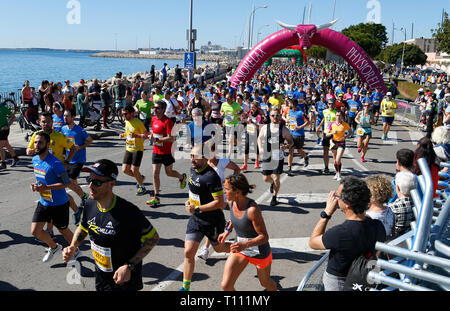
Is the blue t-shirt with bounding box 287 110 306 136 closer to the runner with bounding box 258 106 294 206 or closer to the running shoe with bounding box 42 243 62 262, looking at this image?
the runner with bounding box 258 106 294 206

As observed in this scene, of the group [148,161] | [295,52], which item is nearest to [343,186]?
[148,161]

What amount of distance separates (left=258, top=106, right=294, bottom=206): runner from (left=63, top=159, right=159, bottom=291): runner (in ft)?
16.2

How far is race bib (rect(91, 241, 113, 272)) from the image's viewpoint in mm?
3514

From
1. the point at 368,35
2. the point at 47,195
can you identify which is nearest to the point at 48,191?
the point at 47,195

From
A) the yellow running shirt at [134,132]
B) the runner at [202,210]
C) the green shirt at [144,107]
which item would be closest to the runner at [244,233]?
the runner at [202,210]

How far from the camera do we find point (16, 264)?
5.49 m

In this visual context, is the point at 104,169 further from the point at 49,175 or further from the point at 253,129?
the point at 253,129

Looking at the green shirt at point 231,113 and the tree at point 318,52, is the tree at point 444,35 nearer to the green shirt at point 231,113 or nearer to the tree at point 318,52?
the green shirt at point 231,113

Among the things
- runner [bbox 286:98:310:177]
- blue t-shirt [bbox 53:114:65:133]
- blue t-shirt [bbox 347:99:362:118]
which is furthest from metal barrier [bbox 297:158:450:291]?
blue t-shirt [bbox 347:99:362:118]

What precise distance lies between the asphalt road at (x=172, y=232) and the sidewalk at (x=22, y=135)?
397mm

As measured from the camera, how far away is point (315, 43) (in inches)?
938
